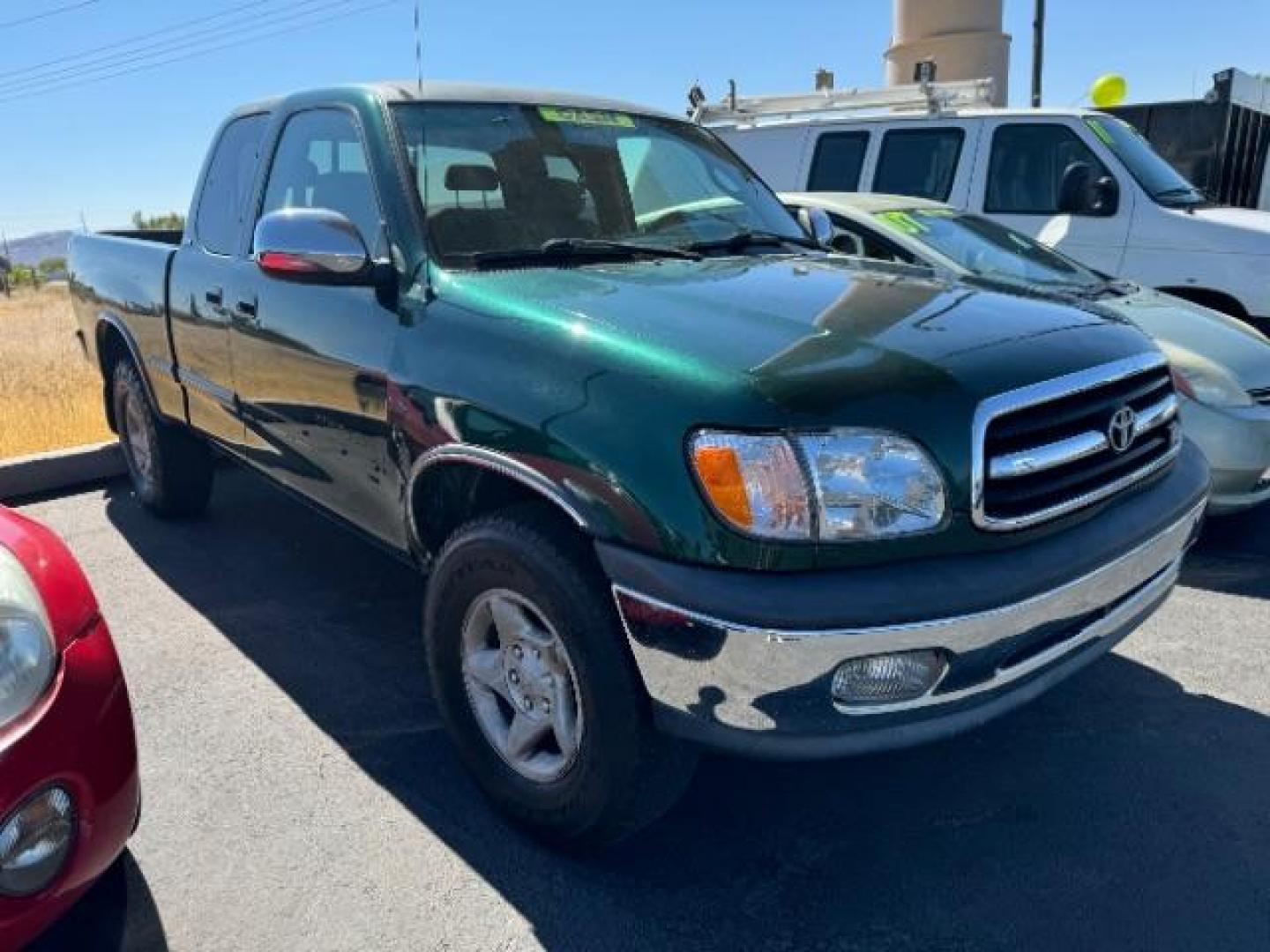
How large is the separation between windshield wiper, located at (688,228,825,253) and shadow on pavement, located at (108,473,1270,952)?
5.29ft

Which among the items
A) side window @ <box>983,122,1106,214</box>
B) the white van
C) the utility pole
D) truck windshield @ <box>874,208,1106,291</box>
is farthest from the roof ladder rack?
the utility pole

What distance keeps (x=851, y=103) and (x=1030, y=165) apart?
205 cm

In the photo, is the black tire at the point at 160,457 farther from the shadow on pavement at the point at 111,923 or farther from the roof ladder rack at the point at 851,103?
the roof ladder rack at the point at 851,103

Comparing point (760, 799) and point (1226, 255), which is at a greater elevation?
point (1226, 255)

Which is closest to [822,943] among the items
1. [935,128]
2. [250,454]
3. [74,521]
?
[250,454]

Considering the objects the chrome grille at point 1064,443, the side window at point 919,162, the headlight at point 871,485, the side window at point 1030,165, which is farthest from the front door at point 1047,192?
the headlight at point 871,485

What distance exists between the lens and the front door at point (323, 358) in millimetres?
3025

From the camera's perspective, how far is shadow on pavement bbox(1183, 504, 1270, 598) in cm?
438

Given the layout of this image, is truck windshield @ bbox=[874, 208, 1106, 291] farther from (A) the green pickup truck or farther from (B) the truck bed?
(B) the truck bed

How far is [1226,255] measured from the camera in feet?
20.7

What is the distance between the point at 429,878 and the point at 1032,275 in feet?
14.2

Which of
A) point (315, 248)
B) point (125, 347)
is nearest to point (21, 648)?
point (315, 248)

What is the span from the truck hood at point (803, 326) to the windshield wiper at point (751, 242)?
0.30 m

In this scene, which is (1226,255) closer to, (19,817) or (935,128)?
(935,128)
